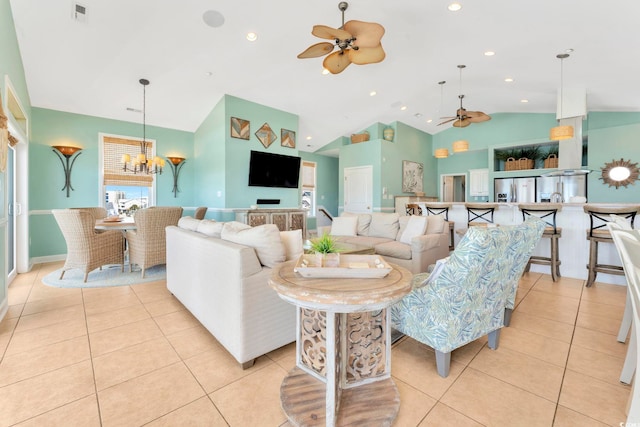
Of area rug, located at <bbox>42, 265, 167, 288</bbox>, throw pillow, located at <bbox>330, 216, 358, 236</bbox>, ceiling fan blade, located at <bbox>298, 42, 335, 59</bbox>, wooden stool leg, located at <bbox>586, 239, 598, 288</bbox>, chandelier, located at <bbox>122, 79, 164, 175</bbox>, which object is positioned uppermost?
ceiling fan blade, located at <bbox>298, 42, 335, 59</bbox>

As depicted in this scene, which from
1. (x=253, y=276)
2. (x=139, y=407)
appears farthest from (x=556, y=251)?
(x=139, y=407)

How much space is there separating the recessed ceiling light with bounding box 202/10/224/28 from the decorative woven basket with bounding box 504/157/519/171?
785 cm

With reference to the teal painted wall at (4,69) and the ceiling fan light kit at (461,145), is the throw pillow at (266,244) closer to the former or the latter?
the teal painted wall at (4,69)

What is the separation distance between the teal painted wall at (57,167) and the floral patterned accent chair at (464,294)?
6.21 meters

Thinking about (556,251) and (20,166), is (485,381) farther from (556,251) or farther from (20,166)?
(20,166)

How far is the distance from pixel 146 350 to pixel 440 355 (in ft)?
6.77

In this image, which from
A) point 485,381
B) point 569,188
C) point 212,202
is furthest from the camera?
point 569,188

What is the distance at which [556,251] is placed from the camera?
3830 millimetres

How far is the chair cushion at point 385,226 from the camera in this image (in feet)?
14.5

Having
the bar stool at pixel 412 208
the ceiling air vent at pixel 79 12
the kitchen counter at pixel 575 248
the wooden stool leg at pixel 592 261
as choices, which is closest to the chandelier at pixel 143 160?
the ceiling air vent at pixel 79 12

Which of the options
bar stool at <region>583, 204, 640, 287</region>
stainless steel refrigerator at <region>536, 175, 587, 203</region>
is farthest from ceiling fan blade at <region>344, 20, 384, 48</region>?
stainless steel refrigerator at <region>536, 175, 587, 203</region>

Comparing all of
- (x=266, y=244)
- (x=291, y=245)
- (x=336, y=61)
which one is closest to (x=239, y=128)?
(x=336, y=61)

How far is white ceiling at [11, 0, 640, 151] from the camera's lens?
11.1ft

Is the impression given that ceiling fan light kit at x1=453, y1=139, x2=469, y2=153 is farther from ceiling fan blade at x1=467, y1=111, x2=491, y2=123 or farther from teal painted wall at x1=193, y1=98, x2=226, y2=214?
teal painted wall at x1=193, y1=98, x2=226, y2=214
